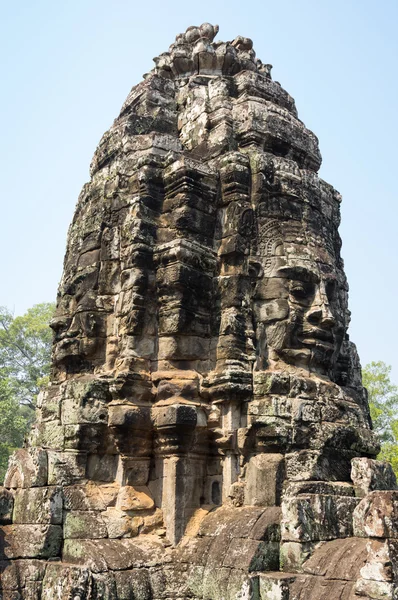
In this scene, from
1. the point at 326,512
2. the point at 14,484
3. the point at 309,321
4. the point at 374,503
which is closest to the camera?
the point at 374,503

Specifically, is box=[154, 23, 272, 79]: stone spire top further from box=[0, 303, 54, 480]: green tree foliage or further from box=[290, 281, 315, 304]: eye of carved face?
box=[0, 303, 54, 480]: green tree foliage

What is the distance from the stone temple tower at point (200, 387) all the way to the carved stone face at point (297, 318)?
2cm

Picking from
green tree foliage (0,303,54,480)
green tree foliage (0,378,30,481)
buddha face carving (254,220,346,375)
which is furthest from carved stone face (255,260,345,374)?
green tree foliage (0,303,54,480)

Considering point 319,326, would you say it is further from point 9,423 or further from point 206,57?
point 9,423

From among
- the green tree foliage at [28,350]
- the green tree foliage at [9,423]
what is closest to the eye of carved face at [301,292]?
the green tree foliage at [9,423]

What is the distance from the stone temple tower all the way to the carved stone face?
0.07 feet

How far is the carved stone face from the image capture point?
878 centimetres

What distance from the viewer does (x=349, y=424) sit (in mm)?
8609

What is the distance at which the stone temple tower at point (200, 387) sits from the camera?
729 cm

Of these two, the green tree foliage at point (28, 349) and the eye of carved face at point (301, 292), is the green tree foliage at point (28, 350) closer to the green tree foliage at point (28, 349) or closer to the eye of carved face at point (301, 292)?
the green tree foliage at point (28, 349)

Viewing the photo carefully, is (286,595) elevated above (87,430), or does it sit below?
below

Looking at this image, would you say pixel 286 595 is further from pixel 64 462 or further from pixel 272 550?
pixel 64 462

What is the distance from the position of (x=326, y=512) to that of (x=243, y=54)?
7742mm

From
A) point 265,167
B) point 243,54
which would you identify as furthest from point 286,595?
point 243,54
